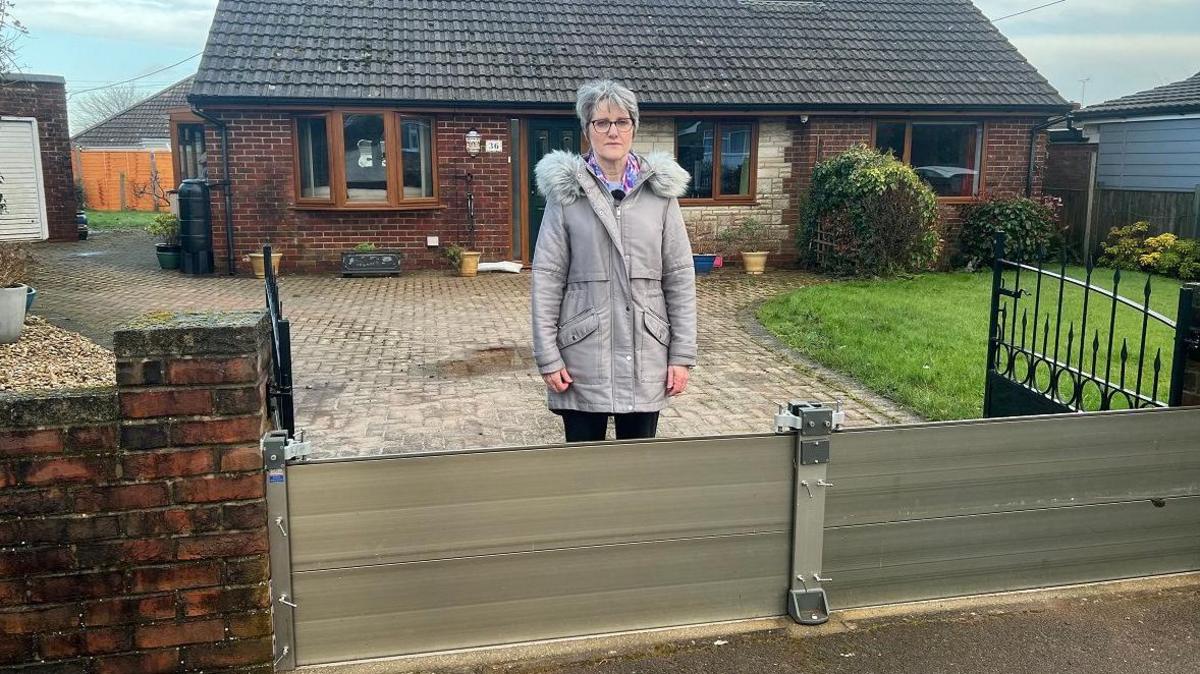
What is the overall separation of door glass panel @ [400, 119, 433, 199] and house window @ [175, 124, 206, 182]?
12.5 m

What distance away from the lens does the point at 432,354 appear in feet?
29.1

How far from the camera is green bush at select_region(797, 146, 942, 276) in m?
13.6

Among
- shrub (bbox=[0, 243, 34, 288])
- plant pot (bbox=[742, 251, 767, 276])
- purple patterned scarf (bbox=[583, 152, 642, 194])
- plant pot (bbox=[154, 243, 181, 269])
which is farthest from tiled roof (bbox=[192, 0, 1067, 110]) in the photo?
purple patterned scarf (bbox=[583, 152, 642, 194])

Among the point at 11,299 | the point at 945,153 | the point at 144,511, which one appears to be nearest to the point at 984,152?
the point at 945,153

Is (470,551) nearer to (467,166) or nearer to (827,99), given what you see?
(467,166)

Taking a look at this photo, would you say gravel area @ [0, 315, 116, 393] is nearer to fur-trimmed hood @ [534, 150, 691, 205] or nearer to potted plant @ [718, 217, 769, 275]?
A: fur-trimmed hood @ [534, 150, 691, 205]

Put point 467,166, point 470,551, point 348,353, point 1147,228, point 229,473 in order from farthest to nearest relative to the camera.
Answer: point 1147,228, point 467,166, point 348,353, point 470,551, point 229,473

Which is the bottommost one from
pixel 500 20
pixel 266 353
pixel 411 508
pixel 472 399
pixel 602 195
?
pixel 472 399

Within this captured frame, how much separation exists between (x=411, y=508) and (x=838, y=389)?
16.2 feet

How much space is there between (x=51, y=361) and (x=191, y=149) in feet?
63.3

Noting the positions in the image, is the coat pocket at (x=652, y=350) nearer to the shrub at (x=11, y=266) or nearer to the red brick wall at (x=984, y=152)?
the shrub at (x=11, y=266)

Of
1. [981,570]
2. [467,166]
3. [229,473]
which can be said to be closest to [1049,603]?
[981,570]

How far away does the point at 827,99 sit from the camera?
50.8 ft

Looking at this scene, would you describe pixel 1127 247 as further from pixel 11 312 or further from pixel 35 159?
pixel 35 159
